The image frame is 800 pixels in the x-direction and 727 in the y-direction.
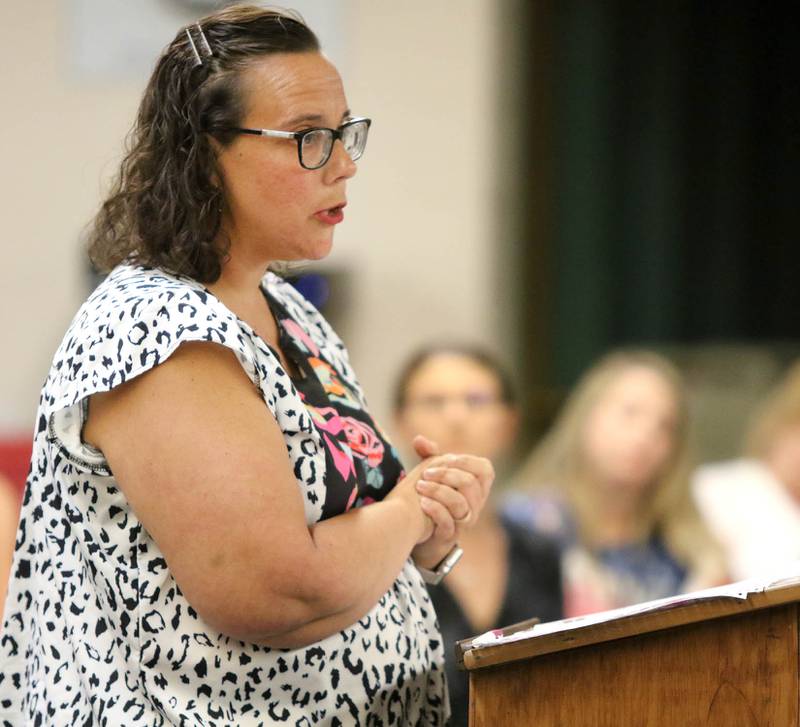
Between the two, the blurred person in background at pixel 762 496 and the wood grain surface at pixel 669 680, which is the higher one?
the wood grain surface at pixel 669 680

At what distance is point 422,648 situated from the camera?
1.40 m

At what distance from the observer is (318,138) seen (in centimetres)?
131

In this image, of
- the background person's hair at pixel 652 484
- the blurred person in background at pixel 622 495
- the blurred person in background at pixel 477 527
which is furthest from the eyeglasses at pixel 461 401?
the background person's hair at pixel 652 484

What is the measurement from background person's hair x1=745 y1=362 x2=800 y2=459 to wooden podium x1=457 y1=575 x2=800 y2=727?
2416mm

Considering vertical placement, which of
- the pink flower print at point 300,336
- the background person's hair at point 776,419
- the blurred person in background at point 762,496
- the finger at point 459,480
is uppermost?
the pink flower print at point 300,336

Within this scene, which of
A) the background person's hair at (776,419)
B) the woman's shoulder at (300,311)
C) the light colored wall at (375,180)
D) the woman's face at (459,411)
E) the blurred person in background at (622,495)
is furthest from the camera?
the light colored wall at (375,180)

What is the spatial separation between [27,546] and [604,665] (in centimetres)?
61

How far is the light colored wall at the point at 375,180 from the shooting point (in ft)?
13.6

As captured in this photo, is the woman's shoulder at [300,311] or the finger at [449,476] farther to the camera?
the woman's shoulder at [300,311]

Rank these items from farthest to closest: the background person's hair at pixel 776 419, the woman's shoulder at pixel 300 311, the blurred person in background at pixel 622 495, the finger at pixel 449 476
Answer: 1. the background person's hair at pixel 776 419
2. the blurred person in background at pixel 622 495
3. the woman's shoulder at pixel 300 311
4. the finger at pixel 449 476

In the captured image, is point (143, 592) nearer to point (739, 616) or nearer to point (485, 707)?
point (485, 707)

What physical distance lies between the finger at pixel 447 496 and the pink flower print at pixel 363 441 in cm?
6

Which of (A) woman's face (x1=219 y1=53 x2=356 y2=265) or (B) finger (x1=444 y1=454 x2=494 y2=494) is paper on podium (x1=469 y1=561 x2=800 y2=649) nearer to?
(B) finger (x1=444 y1=454 x2=494 y2=494)

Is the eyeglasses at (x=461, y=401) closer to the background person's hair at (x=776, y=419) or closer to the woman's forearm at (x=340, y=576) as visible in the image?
the background person's hair at (x=776, y=419)
